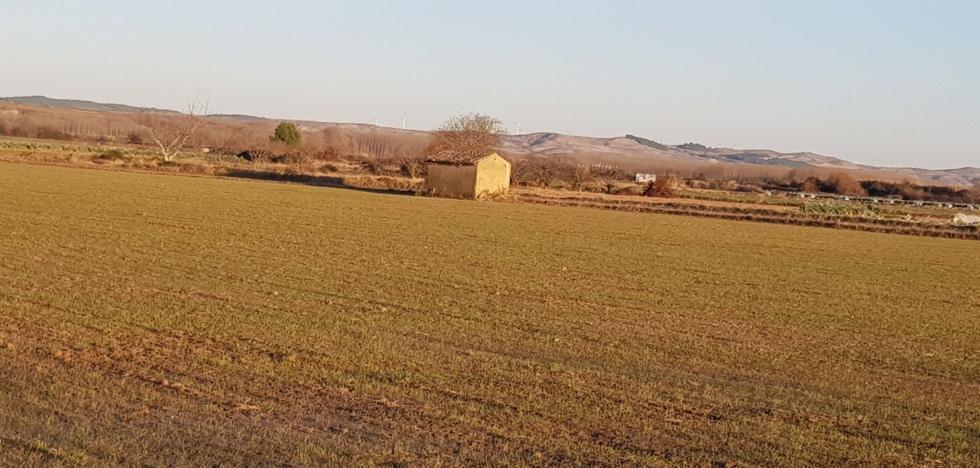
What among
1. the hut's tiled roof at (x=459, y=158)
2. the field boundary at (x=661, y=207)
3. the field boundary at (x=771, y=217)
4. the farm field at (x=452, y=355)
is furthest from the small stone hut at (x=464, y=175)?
the farm field at (x=452, y=355)

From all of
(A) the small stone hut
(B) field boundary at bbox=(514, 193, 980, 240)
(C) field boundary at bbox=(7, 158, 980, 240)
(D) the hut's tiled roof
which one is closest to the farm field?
(B) field boundary at bbox=(514, 193, 980, 240)

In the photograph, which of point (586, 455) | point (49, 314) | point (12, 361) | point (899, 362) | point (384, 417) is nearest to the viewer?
point (586, 455)

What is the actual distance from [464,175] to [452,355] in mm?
48913

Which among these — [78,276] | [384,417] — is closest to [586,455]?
[384,417]

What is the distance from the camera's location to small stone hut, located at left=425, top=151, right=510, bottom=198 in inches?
2382

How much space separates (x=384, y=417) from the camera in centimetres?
905

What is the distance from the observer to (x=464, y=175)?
60781 millimetres

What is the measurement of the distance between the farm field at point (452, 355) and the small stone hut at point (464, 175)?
32.5 m

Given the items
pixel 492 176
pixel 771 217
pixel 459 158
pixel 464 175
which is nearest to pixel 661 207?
pixel 771 217

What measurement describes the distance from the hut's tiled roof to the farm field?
108 feet

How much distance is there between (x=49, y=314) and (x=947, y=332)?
13.7 metres

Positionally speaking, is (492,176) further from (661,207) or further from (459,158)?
(661,207)

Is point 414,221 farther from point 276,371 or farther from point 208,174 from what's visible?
point 208,174

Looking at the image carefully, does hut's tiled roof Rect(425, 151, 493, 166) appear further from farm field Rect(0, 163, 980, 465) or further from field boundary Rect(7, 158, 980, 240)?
farm field Rect(0, 163, 980, 465)
